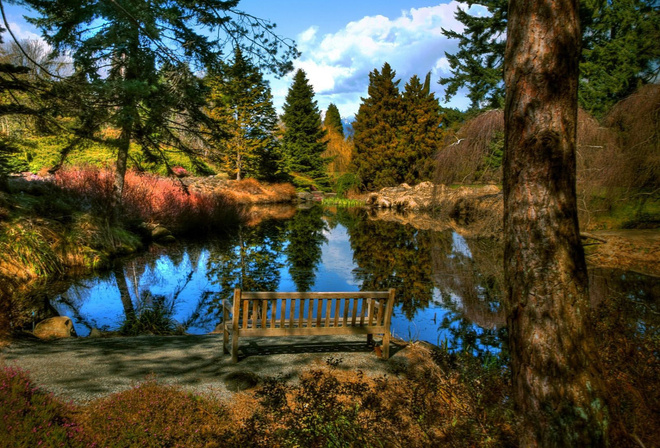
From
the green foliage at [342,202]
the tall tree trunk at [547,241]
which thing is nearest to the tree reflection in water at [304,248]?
the tall tree trunk at [547,241]

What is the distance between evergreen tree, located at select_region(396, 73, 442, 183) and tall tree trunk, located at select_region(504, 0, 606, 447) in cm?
2830

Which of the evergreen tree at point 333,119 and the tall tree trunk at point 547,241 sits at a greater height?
the evergreen tree at point 333,119

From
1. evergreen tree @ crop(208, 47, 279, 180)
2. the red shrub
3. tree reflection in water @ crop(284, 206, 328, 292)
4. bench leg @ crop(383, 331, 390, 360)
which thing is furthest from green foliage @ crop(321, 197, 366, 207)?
bench leg @ crop(383, 331, 390, 360)

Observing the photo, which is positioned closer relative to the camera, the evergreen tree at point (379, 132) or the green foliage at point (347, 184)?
the evergreen tree at point (379, 132)

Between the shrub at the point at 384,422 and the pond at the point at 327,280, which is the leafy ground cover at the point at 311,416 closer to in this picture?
the shrub at the point at 384,422

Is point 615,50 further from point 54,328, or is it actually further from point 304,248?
point 54,328

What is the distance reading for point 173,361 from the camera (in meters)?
4.64

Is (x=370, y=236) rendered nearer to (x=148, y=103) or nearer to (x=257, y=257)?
(x=257, y=257)

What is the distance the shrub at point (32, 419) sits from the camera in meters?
2.48

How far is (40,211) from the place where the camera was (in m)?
10.1

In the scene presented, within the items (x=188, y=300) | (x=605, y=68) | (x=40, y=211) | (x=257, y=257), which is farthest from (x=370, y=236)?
(x=605, y=68)

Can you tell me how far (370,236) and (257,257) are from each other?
6540 millimetres

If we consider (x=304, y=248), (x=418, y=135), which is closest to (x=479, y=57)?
(x=418, y=135)

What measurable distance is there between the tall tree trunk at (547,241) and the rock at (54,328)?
19.4ft
